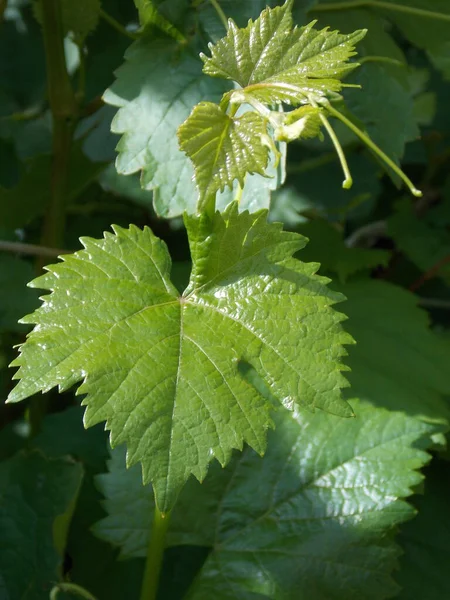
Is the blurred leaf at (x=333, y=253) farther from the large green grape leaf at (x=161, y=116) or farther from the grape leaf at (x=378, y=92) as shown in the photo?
the large green grape leaf at (x=161, y=116)

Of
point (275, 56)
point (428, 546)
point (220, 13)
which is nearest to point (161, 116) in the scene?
point (220, 13)

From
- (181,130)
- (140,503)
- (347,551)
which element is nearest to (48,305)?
(181,130)

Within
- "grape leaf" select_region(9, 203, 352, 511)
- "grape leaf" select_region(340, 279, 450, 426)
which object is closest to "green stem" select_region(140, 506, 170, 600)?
"grape leaf" select_region(9, 203, 352, 511)

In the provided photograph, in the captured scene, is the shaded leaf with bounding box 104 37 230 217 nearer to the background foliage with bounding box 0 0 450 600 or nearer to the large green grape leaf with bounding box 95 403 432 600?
the background foliage with bounding box 0 0 450 600

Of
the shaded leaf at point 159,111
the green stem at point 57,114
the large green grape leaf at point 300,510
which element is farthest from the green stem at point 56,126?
the large green grape leaf at point 300,510

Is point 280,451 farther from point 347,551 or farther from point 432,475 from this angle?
point 432,475
